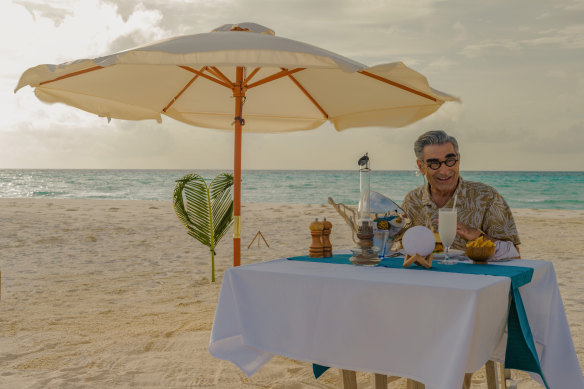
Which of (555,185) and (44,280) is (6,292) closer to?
(44,280)

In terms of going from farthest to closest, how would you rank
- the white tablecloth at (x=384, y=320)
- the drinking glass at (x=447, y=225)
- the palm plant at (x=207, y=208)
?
1. the palm plant at (x=207, y=208)
2. the drinking glass at (x=447, y=225)
3. the white tablecloth at (x=384, y=320)

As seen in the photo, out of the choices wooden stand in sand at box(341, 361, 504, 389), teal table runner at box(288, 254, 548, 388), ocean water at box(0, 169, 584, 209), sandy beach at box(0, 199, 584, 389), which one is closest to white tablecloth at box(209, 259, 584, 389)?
teal table runner at box(288, 254, 548, 388)

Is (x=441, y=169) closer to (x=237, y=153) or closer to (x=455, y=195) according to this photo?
(x=455, y=195)

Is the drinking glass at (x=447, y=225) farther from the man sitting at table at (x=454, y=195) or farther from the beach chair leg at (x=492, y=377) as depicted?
the beach chair leg at (x=492, y=377)

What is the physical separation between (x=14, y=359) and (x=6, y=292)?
8.40ft

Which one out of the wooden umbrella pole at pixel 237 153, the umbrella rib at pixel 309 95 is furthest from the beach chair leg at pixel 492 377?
the umbrella rib at pixel 309 95

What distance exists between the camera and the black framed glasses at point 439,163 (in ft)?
8.90

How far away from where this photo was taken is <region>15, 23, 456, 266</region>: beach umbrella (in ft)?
9.52

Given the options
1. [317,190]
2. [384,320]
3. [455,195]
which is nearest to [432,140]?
[455,195]

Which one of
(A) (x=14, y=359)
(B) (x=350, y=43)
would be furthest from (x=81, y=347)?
(B) (x=350, y=43)

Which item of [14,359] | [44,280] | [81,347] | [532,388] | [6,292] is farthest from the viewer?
[44,280]

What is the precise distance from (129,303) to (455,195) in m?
3.69

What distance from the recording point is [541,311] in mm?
2227

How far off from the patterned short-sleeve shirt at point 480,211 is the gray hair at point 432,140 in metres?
0.22
